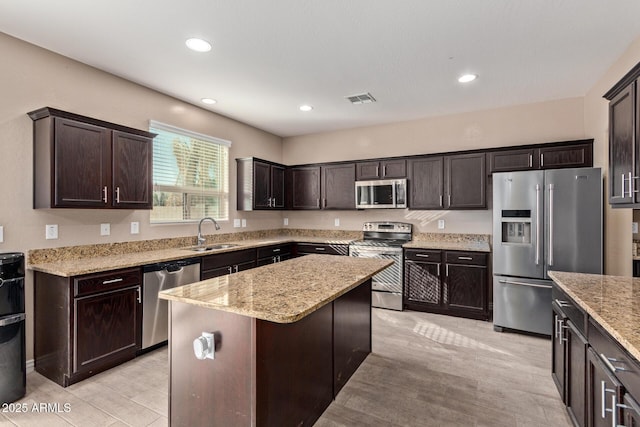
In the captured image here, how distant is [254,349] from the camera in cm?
147

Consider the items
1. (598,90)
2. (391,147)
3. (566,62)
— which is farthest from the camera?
(391,147)

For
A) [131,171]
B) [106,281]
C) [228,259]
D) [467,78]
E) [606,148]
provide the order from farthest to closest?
[228,259]
[467,78]
[606,148]
[131,171]
[106,281]

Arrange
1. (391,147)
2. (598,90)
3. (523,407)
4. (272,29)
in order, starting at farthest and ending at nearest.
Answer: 1. (391,147)
2. (598,90)
3. (272,29)
4. (523,407)

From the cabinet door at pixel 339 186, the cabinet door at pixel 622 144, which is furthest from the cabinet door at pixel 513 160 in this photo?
the cabinet door at pixel 339 186

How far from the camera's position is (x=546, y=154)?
12.7 feet

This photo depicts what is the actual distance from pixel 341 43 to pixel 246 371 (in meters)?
2.61

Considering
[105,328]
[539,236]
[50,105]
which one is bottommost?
[105,328]

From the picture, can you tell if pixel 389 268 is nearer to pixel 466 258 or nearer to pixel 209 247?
pixel 466 258

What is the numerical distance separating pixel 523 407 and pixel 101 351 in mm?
3321

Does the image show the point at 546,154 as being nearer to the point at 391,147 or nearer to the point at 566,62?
the point at 566,62

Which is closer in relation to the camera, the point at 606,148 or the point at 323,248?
the point at 606,148

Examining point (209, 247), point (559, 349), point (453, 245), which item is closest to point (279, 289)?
point (559, 349)

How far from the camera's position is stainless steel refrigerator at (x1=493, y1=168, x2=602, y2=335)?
10.8 feet

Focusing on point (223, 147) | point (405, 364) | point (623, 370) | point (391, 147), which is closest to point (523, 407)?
point (405, 364)
